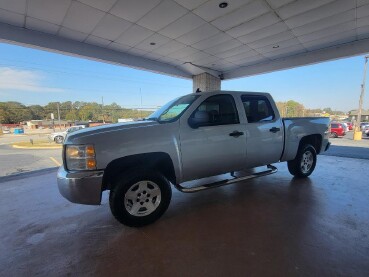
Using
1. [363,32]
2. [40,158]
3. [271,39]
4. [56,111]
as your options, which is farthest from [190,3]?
[56,111]

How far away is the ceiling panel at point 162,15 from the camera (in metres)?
4.81

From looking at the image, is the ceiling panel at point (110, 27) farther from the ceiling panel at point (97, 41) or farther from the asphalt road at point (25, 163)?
the asphalt road at point (25, 163)

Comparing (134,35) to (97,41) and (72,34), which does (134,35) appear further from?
(72,34)

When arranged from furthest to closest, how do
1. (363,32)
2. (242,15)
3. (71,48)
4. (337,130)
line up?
1. (337,130)
2. (71,48)
3. (363,32)
4. (242,15)

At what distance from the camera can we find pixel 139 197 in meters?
2.81

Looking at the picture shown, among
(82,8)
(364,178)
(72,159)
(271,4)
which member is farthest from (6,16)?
(364,178)

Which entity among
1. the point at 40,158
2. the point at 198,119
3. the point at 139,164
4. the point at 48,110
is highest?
the point at 48,110

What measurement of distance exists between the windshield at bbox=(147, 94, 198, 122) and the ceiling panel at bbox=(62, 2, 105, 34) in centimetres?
318

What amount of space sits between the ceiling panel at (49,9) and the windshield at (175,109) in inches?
130

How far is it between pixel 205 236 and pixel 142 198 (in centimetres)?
95

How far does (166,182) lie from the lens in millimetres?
2916

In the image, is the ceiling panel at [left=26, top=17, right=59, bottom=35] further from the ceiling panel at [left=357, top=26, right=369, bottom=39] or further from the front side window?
the ceiling panel at [left=357, top=26, right=369, bottom=39]

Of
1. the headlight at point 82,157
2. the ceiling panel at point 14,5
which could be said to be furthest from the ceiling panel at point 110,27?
the headlight at point 82,157

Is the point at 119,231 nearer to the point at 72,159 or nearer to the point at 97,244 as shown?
the point at 97,244
